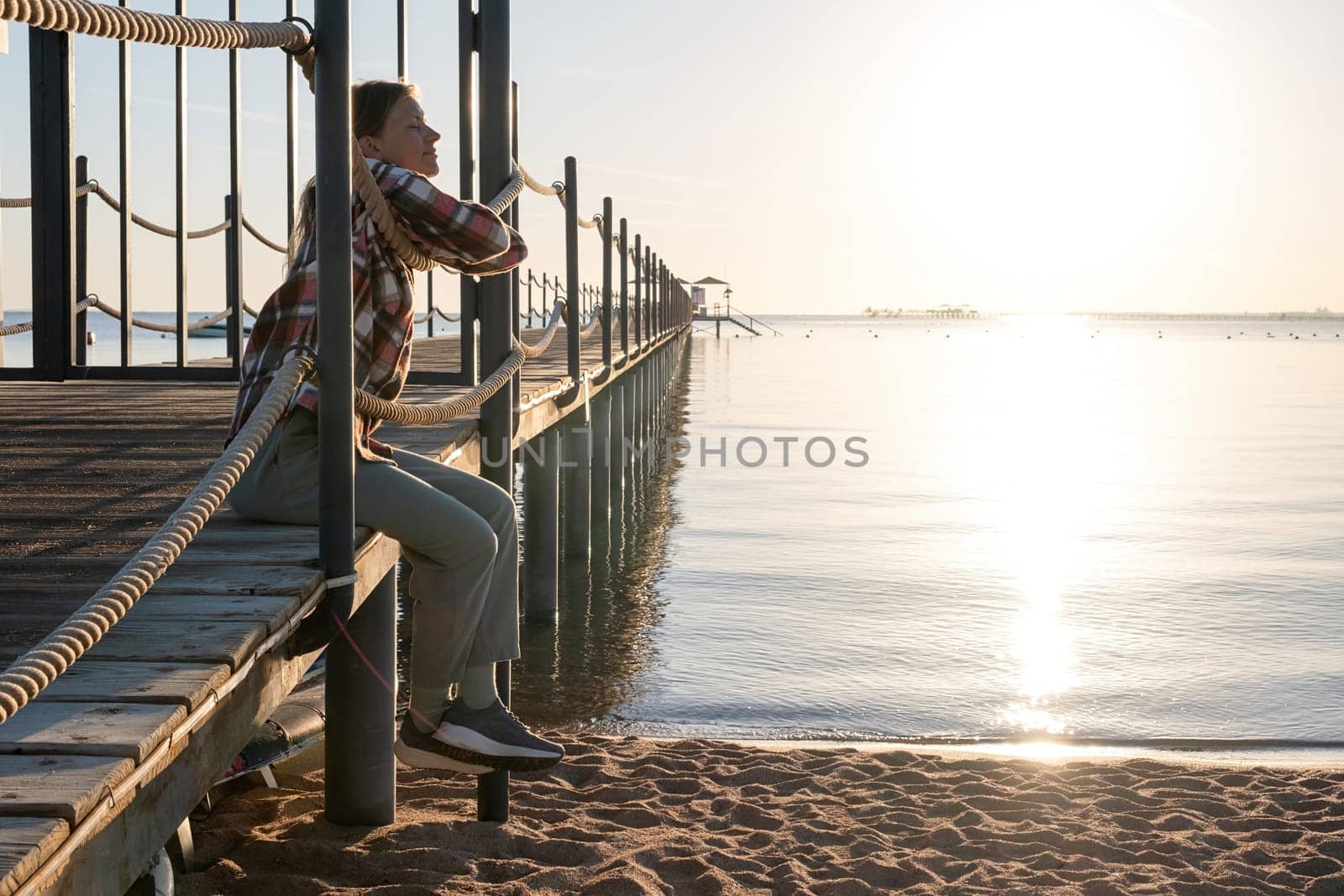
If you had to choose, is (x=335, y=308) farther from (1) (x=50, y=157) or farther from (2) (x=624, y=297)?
(2) (x=624, y=297)

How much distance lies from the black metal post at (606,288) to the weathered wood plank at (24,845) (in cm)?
793

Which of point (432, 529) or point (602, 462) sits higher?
point (432, 529)

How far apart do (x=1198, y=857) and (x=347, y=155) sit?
11.2ft

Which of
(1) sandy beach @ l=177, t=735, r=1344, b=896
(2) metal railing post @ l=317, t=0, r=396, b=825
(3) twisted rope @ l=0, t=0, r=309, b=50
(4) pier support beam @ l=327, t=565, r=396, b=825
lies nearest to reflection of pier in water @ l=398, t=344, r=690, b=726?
(1) sandy beach @ l=177, t=735, r=1344, b=896

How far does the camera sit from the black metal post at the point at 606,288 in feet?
31.7

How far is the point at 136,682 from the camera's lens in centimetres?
199

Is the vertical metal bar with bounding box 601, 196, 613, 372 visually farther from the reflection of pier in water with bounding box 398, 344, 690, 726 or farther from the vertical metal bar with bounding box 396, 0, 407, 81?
the vertical metal bar with bounding box 396, 0, 407, 81

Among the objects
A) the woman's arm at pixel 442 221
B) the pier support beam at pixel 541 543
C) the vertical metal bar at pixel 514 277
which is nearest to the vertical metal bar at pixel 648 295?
the pier support beam at pixel 541 543

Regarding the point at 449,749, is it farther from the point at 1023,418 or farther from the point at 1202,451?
the point at 1023,418

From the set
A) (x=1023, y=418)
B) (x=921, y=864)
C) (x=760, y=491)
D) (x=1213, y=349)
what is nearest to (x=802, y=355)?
(x=1213, y=349)

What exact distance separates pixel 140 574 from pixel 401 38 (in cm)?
648

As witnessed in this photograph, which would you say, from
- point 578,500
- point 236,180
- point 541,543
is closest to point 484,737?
point 236,180

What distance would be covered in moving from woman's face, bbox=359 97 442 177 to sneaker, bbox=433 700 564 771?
1117 millimetres

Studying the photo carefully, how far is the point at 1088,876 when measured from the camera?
421cm
